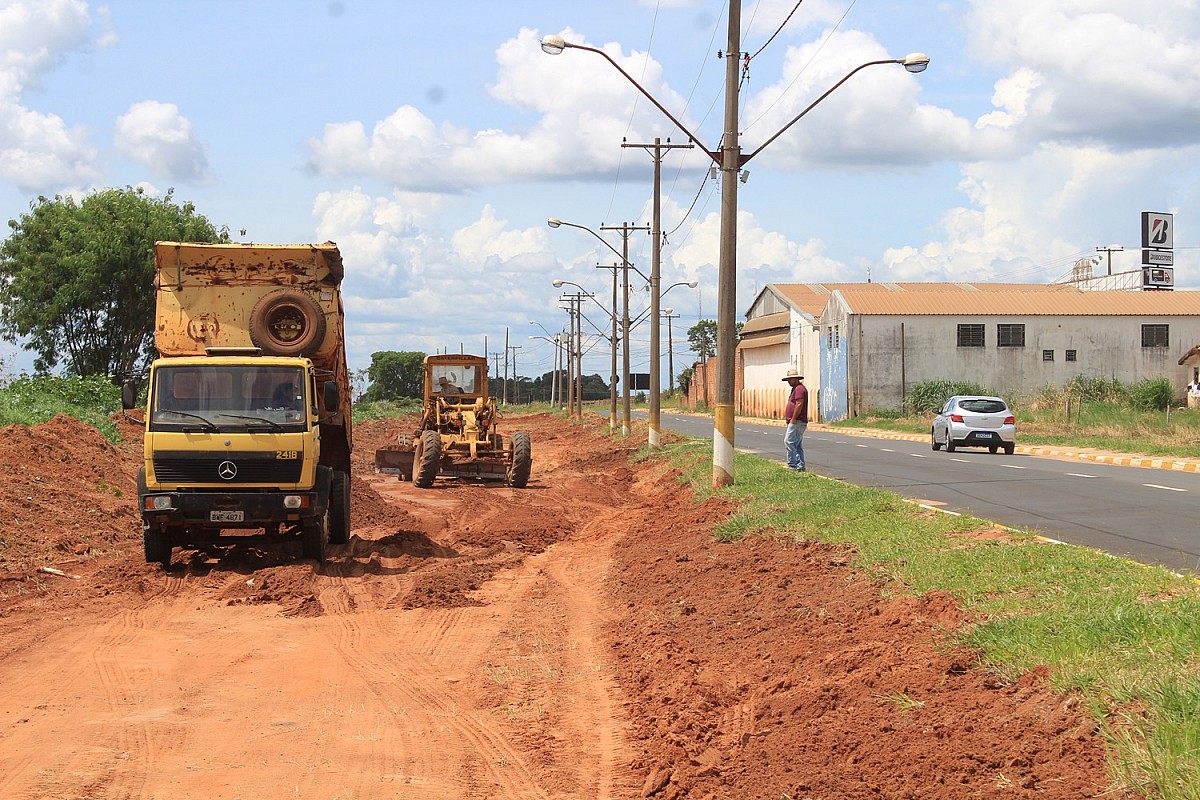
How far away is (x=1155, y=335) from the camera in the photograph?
64125 millimetres

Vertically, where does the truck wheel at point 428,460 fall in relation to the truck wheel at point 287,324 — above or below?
below

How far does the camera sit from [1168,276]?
78.2 m

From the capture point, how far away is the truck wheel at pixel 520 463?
26.1 m

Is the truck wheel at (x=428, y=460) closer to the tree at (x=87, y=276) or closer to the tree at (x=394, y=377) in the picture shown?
the tree at (x=87, y=276)

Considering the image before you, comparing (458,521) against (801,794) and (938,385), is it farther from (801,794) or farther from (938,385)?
(938,385)

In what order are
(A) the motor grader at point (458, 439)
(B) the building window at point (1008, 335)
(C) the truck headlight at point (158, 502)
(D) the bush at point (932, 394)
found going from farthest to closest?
(B) the building window at point (1008, 335)
(D) the bush at point (932, 394)
(A) the motor grader at point (458, 439)
(C) the truck headlight at point (158, 502)

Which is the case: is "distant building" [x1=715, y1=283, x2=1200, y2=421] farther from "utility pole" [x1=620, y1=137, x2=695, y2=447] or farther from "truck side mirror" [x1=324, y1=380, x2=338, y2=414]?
"truck side mirror" [x1=324, y1=380, x2=338, y2=414]

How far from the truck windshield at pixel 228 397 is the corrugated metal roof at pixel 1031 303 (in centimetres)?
5008

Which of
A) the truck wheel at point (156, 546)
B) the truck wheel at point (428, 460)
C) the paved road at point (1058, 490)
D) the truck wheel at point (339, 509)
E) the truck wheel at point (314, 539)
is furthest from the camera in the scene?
the truck wheel at point (428, 460)

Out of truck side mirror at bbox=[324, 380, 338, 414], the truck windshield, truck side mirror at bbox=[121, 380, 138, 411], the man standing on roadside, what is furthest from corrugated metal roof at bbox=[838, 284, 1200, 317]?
truck side mirror at bbox=[121, 380, 138, 411]

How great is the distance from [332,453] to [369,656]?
683cm

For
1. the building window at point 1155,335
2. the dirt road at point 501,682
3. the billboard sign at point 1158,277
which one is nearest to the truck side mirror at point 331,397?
the dirt road at point 501,682

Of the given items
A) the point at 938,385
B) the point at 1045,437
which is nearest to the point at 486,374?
the point at 1045,437

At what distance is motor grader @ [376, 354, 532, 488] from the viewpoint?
26.3 meters
